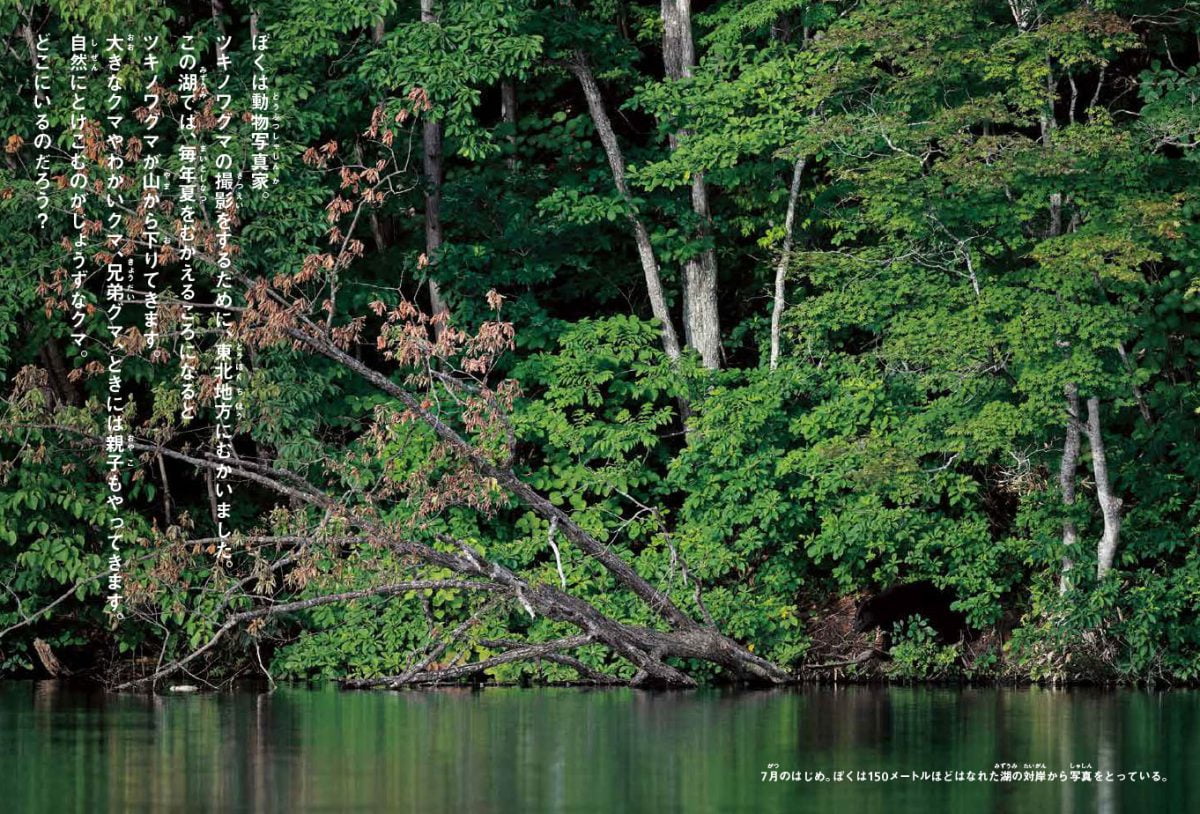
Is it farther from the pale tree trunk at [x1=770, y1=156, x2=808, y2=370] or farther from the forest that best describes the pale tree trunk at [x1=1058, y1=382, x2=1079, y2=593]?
the pale tree trunk at [x1=770, y1=156, x2=808, y2=370]

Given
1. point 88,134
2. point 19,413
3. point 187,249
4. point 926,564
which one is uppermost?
point 88,134

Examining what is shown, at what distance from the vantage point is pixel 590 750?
13.2m

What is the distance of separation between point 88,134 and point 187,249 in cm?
156

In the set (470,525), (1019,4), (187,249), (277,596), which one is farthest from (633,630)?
(1019,4)

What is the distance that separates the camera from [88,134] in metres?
19.0

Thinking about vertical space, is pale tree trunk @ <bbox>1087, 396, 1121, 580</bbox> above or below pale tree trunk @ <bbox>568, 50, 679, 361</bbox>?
below

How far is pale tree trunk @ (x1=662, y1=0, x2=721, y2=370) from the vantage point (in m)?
21.3

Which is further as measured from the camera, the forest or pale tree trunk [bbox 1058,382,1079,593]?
pale tree trunk [bbox 1058,382,1079,593]

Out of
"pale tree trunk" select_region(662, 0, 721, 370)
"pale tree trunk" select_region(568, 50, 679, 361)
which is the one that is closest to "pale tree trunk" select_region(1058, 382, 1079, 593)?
"pale tree trunk" select_region(662, 0, 721, 370)

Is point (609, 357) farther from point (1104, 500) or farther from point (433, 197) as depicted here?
point (1104, 500)

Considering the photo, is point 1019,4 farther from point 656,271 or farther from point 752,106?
point 656,271

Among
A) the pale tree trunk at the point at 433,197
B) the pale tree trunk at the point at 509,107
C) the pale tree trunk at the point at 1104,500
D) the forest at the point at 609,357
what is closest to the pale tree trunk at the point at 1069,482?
the forest at the point at 609,357

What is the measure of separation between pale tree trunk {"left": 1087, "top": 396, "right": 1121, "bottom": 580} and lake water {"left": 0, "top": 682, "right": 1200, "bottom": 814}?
4.83 ft

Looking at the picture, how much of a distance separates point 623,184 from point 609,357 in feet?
6.60
